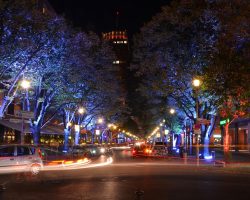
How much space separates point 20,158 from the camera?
24.7 m

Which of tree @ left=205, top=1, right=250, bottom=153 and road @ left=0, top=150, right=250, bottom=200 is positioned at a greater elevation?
tree @ left=205, top=1, right=250, bottom=153

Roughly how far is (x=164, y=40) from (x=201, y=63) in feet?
13.2

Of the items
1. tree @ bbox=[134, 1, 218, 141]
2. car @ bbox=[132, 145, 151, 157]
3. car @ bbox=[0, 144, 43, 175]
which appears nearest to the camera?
car @ bbox=[0, 144, 43, 175]

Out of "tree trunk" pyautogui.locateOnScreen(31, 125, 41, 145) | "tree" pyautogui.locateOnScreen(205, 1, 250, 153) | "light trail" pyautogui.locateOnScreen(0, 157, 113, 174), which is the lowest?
"light trail" pyautogui.locateOnScreen(0, 157, 113, 174)

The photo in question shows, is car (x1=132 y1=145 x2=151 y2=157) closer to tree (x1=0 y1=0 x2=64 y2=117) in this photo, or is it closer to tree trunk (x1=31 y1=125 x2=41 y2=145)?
tree trunk (x1=31 y1=125 x2=41 y2=145)

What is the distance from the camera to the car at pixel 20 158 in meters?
24.2

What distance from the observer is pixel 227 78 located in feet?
91.4

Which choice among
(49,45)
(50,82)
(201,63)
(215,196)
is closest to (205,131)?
(201,63)

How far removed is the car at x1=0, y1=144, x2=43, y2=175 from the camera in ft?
79.5

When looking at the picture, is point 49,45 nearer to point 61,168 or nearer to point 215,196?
point 61,168

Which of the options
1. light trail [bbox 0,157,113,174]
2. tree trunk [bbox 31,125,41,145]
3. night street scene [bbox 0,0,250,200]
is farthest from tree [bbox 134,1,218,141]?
light trail [bbox 0,157,113,174]

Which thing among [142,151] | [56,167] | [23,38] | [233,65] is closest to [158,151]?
[142,151]

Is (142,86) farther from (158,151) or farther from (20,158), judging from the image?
(20,158)

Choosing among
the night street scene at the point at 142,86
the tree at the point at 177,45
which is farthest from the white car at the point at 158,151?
the tree at the point at 177,45
